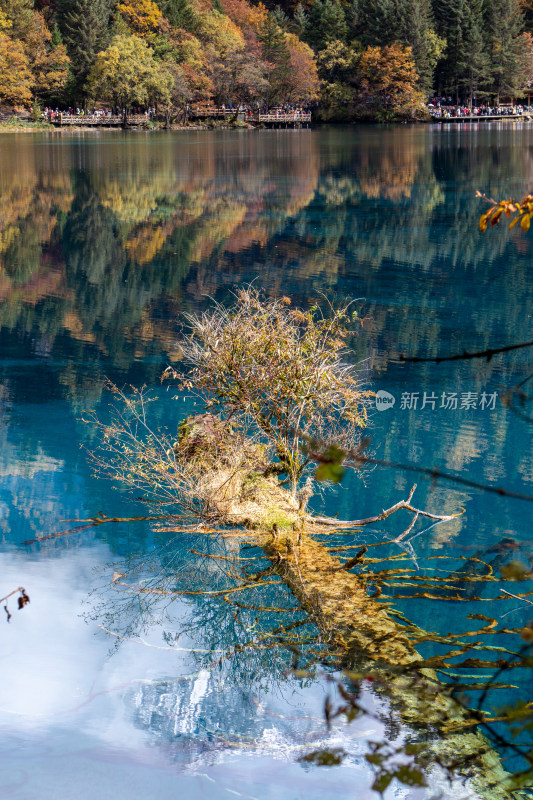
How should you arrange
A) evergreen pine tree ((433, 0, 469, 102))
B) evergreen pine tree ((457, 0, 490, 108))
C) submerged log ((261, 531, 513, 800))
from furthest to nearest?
evergreen pine tree ((433, 0, 469, 102))
evergreen pine tree ((457, 0, 490, 108))
submerged log ((261, 531, 513, 800))

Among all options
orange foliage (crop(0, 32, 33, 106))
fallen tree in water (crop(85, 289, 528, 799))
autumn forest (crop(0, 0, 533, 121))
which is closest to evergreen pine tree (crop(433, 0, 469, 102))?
autumn forest (crop(0, 0, 533, 121))

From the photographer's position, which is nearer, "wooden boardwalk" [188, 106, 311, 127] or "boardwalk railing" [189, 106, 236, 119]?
"boardwalk railing" [189, 106, 236, 119]

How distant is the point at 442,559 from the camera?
6.92m

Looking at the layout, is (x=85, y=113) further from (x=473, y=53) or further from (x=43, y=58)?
(x=473, y=53)

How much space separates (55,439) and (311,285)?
347 inches

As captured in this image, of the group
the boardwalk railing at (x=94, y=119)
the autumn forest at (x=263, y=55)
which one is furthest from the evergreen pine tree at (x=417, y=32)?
the boardwalk railing at (x=94, y=119)

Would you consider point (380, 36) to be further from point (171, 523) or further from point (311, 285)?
point (171, 523)

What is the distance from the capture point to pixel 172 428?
30.9 feet

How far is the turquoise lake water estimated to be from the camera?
15.7 ft

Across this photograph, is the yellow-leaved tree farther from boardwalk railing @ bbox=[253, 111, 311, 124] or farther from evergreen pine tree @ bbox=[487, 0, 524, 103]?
evergreen pine tree @ bbox=[487, 0, 524, 103]

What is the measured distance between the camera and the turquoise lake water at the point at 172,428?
4797 mm

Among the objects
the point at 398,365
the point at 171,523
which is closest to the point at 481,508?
the point at 171,523

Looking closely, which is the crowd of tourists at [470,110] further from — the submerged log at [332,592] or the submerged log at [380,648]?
the submerged log at [380,648]

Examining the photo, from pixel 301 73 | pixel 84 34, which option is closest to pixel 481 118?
pixel 301 73
